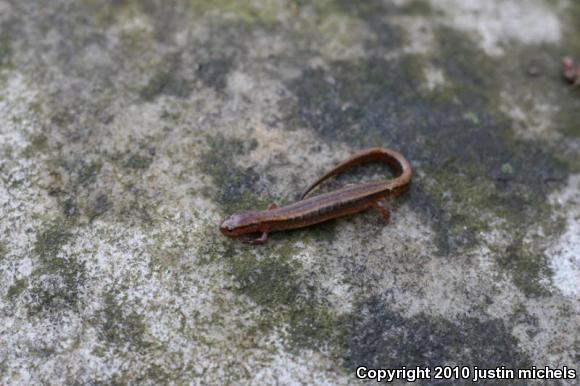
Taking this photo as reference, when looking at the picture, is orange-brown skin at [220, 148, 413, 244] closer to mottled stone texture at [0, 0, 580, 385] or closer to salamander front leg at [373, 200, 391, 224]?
salamander front leg at [373, 200, 391, 224]

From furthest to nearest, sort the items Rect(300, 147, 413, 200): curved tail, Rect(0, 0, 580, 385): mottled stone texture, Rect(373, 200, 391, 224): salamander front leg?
1. Rect(300, 147, 413, 200): curved tail
2. Rect(373, 200, 391, 224): salamander front leg
3. Rect(0, 0, 580, 385): mottled stone texture

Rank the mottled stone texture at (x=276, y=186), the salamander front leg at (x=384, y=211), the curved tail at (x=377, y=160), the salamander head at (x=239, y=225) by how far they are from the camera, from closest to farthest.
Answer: the mottled stone texture at (x=276, y=186), the salamander head at (x=239, y=225), the salamander front leg at (x=384, y=211), the curved tail at (x=377, y=160)

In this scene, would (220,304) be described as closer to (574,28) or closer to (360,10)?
(360,10)

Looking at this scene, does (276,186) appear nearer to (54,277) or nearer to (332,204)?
(332,204)

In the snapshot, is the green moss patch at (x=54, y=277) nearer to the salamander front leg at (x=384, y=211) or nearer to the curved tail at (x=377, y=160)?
the curved tail at (x=377, y=160)

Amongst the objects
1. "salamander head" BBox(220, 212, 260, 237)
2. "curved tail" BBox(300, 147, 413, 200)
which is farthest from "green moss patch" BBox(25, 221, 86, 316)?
"curved tail" BBox(300, 147, 413, 200)

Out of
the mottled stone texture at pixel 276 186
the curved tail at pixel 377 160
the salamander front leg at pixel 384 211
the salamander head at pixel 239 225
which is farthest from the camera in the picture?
the curved tail at pixel 377 160

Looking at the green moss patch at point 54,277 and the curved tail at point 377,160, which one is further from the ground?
the curved tail at point 377,160

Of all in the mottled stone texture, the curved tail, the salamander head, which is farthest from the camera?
the curved tail

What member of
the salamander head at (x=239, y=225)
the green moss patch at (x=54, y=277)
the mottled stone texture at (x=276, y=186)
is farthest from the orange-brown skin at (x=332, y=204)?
the green moss patch at (x=54, y=277)
